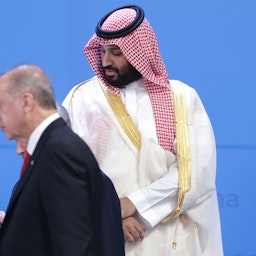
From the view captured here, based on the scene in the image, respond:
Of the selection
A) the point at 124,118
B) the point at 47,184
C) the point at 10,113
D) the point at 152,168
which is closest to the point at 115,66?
the point at 124,118

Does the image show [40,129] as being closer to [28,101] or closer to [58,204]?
[28,101]

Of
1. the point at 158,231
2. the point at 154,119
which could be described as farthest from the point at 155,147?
the point at 158,231

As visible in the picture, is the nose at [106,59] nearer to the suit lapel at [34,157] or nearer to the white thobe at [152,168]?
the white thobe at [152,168]

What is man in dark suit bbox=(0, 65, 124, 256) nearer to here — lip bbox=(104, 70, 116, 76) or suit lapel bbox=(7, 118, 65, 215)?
suit lapel bbox=(7, 118, 65, 215)

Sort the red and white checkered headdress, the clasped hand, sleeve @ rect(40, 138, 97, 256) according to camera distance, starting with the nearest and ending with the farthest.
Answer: sleeve @ rect(40, 138, 97, 256), the clasped hand, the red and white checkered headdress

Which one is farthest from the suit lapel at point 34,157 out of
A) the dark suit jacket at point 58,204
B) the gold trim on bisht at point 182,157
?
the gold trim on bisht at point 182,157

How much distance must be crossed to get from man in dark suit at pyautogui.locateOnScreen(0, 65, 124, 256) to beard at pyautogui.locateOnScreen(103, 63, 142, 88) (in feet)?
3.26

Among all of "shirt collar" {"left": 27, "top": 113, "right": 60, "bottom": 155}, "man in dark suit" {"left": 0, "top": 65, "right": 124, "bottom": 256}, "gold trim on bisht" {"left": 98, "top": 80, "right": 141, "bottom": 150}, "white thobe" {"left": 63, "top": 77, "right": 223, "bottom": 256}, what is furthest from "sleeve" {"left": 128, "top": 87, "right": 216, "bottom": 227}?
"shirt collar" {"left": 27, "top": 113, "right": 60, "bottom": 155}

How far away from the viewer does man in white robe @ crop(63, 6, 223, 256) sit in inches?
133

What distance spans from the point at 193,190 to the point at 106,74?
597 mm

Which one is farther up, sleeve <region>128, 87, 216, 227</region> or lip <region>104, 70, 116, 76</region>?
lip <region>104, 70, 116, 76</region>

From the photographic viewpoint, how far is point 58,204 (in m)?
2.38

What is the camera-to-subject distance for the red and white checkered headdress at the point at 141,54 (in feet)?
11.3

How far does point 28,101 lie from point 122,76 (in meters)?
1.09
